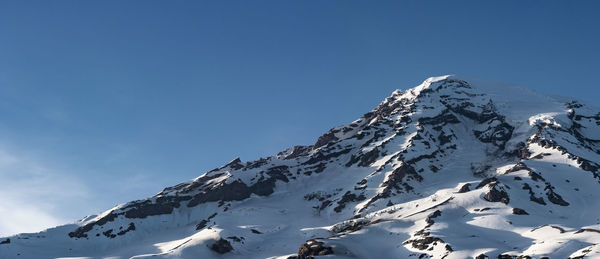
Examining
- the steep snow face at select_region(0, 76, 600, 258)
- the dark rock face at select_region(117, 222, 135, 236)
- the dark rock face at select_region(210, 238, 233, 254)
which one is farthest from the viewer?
the dark rock face at select_region(117, 222, 135, 236)

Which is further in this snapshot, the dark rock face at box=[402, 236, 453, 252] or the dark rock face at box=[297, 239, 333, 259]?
the dark rock face at box=[402, 236, 453, 252]

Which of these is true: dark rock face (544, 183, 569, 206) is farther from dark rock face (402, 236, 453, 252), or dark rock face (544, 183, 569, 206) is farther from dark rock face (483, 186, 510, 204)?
dark rock face (402, 236, 453, 252)

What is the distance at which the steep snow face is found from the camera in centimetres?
10356

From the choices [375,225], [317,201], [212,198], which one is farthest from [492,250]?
[212,198]

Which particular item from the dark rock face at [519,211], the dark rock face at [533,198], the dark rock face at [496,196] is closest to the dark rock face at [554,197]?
the dark rock face at [533,198]

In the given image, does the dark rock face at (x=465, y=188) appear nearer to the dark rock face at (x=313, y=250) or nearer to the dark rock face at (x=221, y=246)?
the dark rock face at (x=313, y=250)

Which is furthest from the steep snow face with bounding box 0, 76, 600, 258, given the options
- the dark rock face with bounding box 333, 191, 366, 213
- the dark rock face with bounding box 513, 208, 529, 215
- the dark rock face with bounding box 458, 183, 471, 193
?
the dark rock face with bounding box 458, 183, 471, 193

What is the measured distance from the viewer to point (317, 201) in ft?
524

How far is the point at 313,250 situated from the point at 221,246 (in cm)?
2701

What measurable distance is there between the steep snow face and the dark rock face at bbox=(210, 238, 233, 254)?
24cm

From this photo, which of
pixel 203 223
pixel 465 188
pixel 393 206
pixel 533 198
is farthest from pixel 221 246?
pixel 533 198

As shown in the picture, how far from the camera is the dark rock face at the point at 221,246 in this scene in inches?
4611

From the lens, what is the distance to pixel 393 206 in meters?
135

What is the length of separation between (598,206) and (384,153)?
72.1 metres
